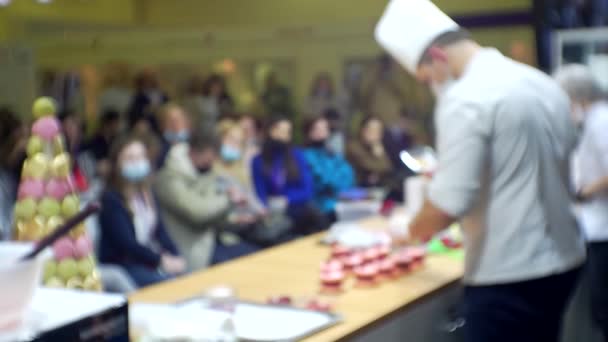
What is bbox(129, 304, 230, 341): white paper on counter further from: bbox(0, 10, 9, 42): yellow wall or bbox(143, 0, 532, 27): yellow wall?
bbox(0, 10, 9, 42): yellow wall

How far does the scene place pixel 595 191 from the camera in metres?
2.92

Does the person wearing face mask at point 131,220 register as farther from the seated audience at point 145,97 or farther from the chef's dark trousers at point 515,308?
the seated audience at point 145,97

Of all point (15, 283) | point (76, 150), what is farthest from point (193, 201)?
point (15, 283)

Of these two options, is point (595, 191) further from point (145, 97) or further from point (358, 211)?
point (145, 97)

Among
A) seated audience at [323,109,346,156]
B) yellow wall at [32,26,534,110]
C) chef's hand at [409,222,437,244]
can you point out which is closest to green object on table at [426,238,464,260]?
chef's hand at [409,222,437,244]

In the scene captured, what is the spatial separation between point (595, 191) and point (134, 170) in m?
1.92

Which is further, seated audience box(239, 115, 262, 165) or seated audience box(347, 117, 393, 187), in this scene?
seated audience box(347, 117, 393, 187)

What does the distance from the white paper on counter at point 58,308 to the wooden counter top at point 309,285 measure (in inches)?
18.1

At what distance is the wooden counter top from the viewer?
68.1 inches

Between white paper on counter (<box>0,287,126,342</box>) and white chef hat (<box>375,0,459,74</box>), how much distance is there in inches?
42.2

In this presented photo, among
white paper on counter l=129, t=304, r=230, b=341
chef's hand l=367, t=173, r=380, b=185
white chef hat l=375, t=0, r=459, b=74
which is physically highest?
white chef hat l=375, t=0, r=459, b=74

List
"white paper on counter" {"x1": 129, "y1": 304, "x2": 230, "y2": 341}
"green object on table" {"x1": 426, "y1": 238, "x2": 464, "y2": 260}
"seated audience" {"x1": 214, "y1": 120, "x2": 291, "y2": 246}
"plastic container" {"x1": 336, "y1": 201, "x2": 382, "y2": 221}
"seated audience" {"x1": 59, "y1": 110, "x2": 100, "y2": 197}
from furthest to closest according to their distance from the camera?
"seated audience" {"x1": 59, "y1": 110, "x2": 100, "y2": 197} → "seated audience" {"x1": 214, "y1": 120, "x2": 291, "y2": 246} → "plastic container" {"x1": 336, "y1": 201, "x2": 382, "y2": 221} → "green object on table" {"x1": 426, "y1": 238, "x2": 464, "y2": 260} → "white paper on counter" {"x1": 129, "y1": 304, "x2": 230, "y2": 341}

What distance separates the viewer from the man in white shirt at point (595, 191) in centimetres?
293

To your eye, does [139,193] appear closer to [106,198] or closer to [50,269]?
[106,198]
